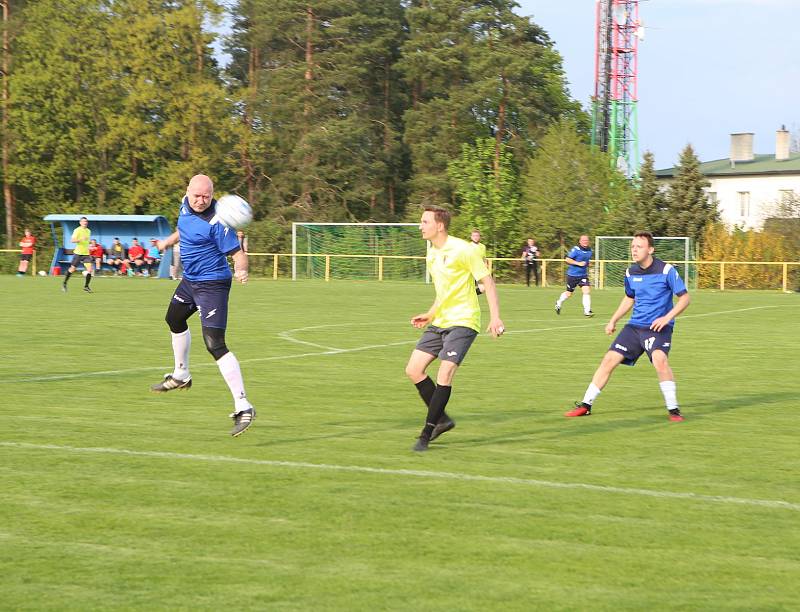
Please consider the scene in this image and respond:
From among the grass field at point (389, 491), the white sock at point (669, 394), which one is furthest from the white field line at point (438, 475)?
the white sock at point (669, 394)

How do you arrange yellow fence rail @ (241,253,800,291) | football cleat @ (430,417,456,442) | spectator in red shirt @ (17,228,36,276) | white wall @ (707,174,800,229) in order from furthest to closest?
1. white wall @ (707,174,800,229)
2. spectator in red shirt @ (17,228,36,276)
3. yellow fence rail @ (241,253,800,291)
4. football cleat @ (430,417,456,442)

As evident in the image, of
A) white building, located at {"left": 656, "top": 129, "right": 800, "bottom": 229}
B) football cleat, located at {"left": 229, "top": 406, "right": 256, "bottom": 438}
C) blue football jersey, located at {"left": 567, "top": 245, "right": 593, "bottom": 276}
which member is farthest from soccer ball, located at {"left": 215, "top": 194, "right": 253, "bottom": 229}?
white building, located at {"left": 656, "top": 129, "right": 800, "bottom": 229}

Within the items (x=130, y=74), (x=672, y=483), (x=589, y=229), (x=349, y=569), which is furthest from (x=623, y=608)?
(x=130, y=74)

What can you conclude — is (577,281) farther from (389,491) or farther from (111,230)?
(111,230)

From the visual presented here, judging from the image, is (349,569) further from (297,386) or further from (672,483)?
(297,386)

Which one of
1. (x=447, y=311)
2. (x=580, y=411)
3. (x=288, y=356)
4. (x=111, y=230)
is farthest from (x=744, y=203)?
(x=447, y=311)

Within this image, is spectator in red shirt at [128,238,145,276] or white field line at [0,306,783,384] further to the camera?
spectator in red shirt at [128,238,145,276]

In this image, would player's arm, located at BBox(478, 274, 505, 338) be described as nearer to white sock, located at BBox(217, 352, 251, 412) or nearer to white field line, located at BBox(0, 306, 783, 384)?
white sock, located at BBox(217, 352, 251, 412)

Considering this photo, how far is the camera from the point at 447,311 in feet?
31.6

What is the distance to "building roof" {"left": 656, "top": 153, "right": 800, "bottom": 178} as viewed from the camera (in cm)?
9081

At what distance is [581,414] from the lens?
11.6 metres

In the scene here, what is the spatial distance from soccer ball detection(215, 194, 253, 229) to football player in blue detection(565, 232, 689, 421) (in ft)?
11.9

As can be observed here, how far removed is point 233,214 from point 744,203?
87.2m

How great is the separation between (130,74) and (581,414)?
187 feet
